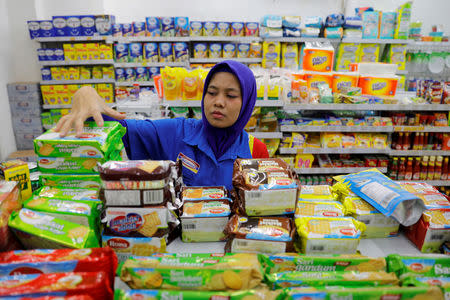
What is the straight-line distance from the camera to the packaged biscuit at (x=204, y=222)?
108 centimetres

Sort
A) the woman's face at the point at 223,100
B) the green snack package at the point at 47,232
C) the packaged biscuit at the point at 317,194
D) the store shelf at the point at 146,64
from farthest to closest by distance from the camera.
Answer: the store shelf at the point at 146,64 → the woman's face at the point at 223,100 → the packaged biscuit at the point at 317,194 → the green snack package at the point at 47,232

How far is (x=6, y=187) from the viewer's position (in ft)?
3.11

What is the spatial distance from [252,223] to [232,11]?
6521 mm

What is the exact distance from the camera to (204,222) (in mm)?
1092

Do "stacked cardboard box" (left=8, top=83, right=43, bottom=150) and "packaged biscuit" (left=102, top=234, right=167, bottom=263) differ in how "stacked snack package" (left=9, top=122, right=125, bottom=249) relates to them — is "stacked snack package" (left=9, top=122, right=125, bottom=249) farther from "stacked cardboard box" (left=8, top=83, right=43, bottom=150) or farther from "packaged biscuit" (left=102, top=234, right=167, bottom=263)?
"stacked cardboard box" (left=8, top=83, right=43, bottom=150)

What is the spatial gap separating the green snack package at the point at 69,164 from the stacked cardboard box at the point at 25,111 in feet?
16.7

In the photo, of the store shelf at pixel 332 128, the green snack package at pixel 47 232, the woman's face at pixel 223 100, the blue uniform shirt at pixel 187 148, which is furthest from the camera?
the store shelf at pixel 332 128

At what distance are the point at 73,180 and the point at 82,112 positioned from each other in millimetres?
306

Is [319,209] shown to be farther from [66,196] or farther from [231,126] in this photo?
[66,196]

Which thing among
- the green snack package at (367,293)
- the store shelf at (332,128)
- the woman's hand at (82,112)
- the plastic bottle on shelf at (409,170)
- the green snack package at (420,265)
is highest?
the woman's hand at (82,112)

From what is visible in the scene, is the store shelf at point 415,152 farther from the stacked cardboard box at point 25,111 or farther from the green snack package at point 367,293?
the stacked cardboard box at point 25,111

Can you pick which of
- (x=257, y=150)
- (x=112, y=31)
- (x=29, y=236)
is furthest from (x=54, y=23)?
(x=29, y=236)

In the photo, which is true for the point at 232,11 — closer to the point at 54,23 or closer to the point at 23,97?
the point at 54,23

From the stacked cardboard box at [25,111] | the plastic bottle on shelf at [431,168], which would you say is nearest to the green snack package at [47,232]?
the plastic bottle on shelf at [431,168]
